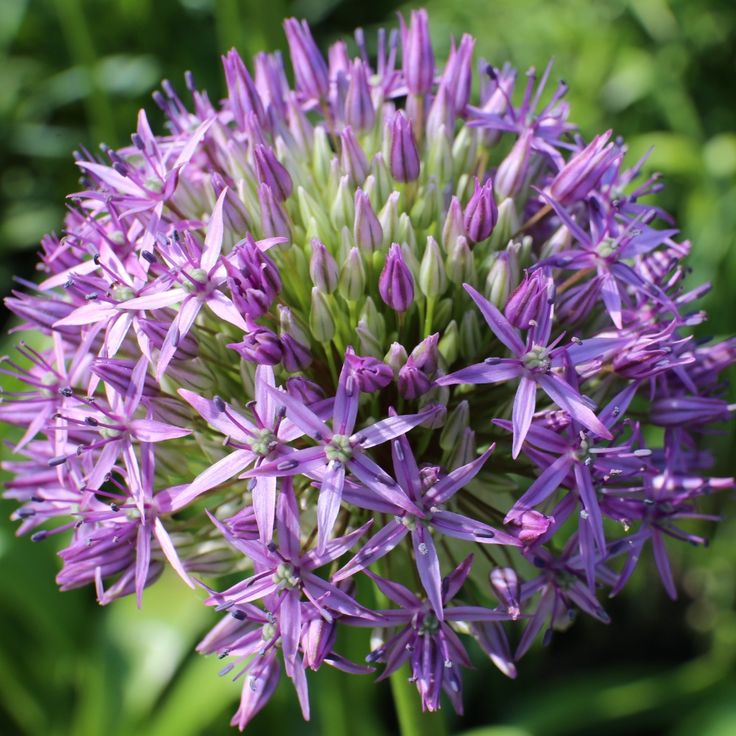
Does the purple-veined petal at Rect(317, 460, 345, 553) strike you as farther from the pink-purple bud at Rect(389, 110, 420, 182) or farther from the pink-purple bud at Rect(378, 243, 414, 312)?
the pink-purple bud at Rect(389, 110, 420, 182)

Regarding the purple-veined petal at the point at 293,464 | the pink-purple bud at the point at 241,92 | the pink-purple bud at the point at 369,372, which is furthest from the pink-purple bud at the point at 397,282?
the pink-purple bud at the point at 241,92

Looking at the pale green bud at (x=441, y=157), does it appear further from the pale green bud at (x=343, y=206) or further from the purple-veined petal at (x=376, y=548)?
the purple-veined petal at (x=376, y=548)

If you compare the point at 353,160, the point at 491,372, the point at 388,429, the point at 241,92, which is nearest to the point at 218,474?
the point at 388,429

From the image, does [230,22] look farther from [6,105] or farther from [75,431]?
[6,105]

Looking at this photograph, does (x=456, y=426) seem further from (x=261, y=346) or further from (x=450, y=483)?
(x=261, y=346)

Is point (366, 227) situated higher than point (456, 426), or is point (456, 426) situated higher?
point (366, 227)

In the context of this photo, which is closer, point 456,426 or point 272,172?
point 456,426
